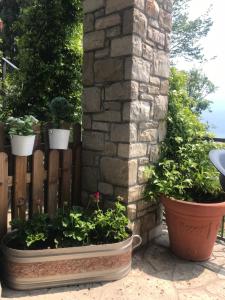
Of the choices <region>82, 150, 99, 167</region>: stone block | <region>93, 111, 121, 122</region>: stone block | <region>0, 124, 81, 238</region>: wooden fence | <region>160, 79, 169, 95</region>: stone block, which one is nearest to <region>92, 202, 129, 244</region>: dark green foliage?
<region>0, 124, 81, 238</region>: wooden fence

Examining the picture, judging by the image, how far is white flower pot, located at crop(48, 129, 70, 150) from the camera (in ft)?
8.43

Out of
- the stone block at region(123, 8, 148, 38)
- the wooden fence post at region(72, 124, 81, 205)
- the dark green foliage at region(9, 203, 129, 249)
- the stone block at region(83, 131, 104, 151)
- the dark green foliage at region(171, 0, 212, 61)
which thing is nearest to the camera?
the dark green foliage at region(9, 203, 129, 249)

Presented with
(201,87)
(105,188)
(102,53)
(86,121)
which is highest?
(201,87)

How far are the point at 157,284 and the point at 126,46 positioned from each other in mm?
1831

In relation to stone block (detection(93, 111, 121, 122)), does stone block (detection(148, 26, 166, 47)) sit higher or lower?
higher

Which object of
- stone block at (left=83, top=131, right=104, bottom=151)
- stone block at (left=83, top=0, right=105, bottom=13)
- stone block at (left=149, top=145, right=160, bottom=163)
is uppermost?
stone block at (left=83, top=0, right=105, bottom=13)

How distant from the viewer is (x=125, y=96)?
250 cm

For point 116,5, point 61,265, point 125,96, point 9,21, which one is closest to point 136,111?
point 125,96

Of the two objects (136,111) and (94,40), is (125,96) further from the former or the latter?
(94,40)

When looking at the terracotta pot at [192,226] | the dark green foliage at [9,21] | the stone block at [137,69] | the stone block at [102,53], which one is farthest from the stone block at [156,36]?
the dark green foliage at [9,21]

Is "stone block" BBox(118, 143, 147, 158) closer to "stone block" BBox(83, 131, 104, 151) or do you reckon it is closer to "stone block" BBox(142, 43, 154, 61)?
"stone block" BBox(83, 131, 104, 151)

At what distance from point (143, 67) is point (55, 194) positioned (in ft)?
4.26

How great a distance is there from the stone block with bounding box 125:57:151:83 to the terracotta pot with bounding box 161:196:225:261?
1.03m

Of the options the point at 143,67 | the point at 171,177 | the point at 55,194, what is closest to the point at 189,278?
the point at 171,177
